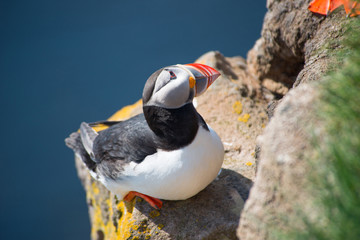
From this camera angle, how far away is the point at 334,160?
0.98 meters

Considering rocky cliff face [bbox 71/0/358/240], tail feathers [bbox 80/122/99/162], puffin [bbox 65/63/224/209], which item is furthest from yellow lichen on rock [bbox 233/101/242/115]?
tail feathers [bbox 80/122/99/162]

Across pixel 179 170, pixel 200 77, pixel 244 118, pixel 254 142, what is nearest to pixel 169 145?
pixel 179 170

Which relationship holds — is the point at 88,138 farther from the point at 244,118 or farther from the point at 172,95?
the point at 244,118

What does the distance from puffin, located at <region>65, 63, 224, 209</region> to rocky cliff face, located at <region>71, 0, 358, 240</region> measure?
181 millimetres

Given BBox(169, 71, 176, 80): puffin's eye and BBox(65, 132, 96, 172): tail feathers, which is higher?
BBox(169, 71, 176, 80): puffin's eye

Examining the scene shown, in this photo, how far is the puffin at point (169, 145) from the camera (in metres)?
1.75

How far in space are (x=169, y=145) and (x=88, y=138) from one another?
0.90 metres

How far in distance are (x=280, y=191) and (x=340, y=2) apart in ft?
5.24

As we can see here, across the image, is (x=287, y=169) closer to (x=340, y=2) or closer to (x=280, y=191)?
(x=280, y=191)

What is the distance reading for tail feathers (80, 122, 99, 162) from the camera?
2404 millimetres

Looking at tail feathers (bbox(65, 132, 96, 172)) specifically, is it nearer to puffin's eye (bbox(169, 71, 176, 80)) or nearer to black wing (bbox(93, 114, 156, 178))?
black wing (bbox(93, 114, 156, 178))

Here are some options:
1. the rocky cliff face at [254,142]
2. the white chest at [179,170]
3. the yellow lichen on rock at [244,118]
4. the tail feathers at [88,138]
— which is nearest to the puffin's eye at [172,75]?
the white chest at [179,170]

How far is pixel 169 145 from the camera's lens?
6.03ft

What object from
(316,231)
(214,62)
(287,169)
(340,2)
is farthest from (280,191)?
(214,62)
